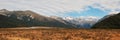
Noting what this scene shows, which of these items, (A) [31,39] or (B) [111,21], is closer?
(A) [31,39]

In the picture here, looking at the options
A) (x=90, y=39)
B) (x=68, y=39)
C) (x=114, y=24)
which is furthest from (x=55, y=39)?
(x=114, y=24)

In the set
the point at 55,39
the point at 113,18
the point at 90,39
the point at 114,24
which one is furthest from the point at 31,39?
the point at 113,18

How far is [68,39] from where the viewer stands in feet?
123

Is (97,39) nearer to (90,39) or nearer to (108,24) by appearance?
(90,39)

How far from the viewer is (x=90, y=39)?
128 ft

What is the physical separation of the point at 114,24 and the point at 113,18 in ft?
42.3

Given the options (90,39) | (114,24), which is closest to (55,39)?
(90,39)

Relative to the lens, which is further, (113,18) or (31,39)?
(113,18)

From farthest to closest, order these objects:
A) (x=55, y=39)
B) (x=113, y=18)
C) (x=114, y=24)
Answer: (x=113, y=18)
(x=114, y=24)
(x=55, y=39)

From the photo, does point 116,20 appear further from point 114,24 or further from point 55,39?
point 55,39

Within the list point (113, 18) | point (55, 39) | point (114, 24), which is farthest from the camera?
point (113, 18)

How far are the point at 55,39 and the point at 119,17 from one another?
156376 millimetres

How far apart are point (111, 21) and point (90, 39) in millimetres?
148845

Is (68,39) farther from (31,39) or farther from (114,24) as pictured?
(114,24)
